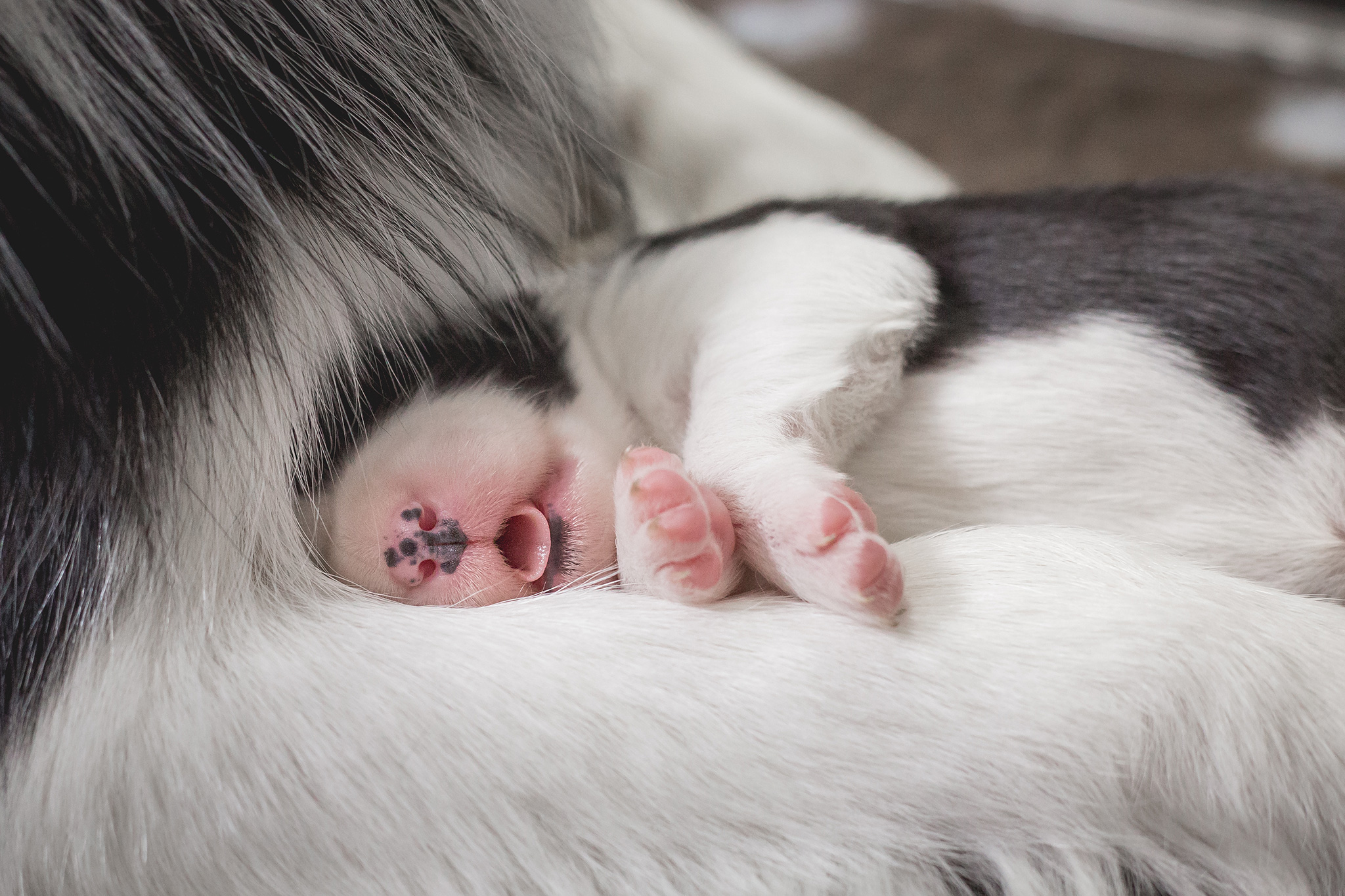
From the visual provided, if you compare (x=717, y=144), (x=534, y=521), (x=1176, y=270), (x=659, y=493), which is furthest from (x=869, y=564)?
(x=717, y=144)

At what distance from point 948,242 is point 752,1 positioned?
1.27 meters

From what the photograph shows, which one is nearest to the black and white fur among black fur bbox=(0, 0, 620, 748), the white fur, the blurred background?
the white fur

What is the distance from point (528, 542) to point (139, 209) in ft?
0.97

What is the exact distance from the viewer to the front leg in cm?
59

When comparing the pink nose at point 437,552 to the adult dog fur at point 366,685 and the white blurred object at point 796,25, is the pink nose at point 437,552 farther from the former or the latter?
the white blurred object at point 796,25

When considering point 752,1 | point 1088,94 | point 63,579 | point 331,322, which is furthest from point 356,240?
point 752,1

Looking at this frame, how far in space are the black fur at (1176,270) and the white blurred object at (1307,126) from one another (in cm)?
78

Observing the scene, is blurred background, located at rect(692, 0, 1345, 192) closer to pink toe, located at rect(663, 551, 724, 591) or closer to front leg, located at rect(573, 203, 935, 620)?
front leg, located at rect(573, 203, 935, 620)

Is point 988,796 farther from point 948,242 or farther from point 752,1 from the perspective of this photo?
point 752,1

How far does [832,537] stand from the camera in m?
0.58

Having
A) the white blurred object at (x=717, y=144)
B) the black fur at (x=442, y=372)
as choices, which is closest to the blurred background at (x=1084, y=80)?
the white blurred object at (x=717, y=144)

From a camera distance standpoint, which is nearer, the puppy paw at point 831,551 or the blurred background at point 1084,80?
the puppy paw at point 831,551

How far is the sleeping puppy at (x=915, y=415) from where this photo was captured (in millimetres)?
643

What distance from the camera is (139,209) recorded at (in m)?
0.53
